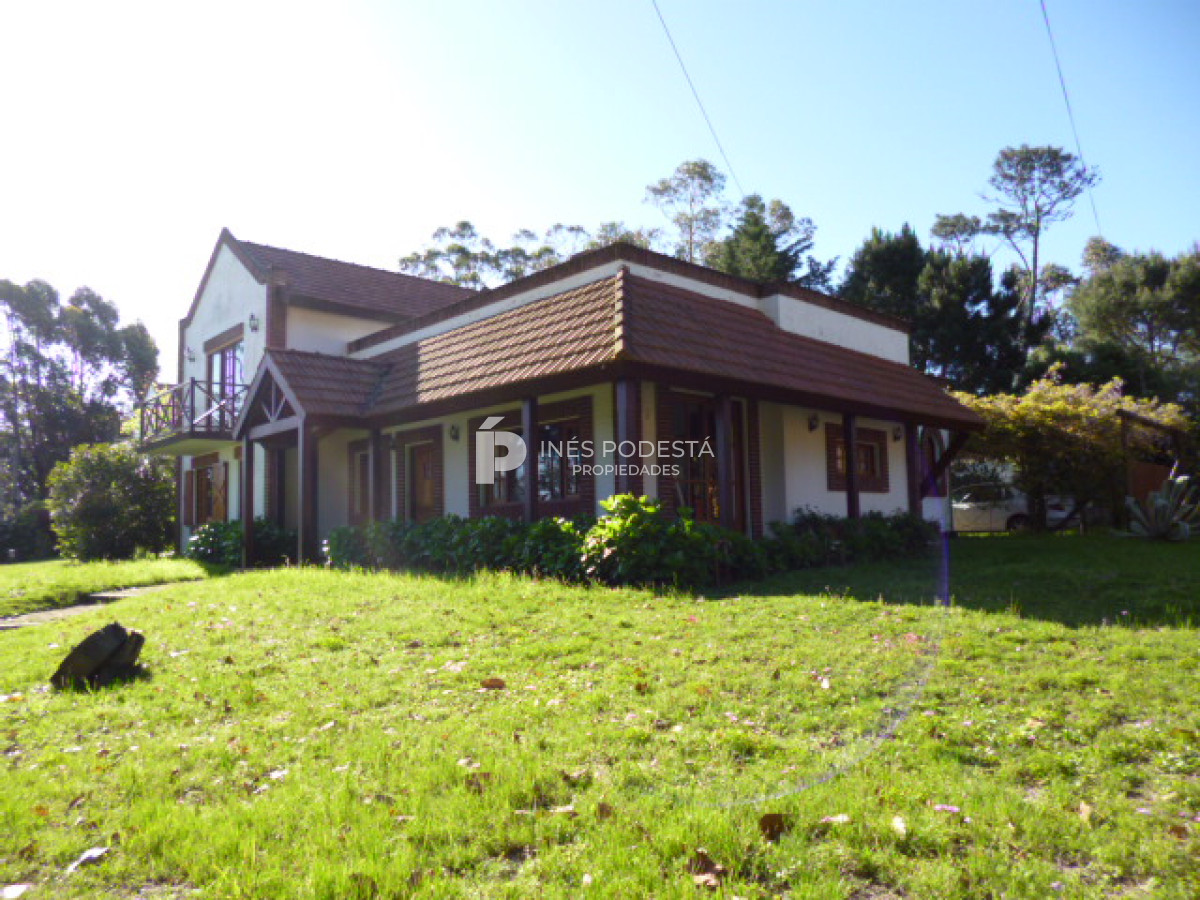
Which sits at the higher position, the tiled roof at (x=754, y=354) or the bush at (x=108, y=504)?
the tiled roof at (x=754, y=354)

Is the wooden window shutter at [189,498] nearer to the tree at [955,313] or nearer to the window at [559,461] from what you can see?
the window at [559,461]

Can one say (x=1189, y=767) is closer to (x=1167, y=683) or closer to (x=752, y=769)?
(x=1167, y=683)

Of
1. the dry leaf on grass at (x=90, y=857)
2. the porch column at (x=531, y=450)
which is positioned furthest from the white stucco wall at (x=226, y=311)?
the dry leaf on grass at (x=90, y=857)

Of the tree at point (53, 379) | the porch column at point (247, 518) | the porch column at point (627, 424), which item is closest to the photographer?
the porch column at point (627, 424)

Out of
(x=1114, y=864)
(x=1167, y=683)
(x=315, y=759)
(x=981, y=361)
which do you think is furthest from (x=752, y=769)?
(x=981, y=361)

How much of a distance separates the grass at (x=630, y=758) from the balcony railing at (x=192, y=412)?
12415 mm

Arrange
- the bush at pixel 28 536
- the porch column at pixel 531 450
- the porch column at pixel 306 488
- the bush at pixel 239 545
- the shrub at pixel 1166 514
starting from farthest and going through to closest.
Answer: the bush at pixel 28 536
the bush at pixel 239 545
the shrub at pixel 1166 514
the porch column at pixel 306 488
the porch column at pixel 531 450

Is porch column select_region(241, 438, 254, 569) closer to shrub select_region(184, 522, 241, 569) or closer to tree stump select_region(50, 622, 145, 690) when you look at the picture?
shrub select_region(184, 522, 241, 569)

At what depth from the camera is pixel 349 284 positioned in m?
21.1

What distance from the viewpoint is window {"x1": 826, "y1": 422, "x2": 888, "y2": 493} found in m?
15.8

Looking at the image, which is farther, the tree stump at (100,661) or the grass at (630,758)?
the tree stump at (100,661)

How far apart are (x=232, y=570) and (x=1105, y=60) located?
1517 cm

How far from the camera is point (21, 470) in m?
40.7

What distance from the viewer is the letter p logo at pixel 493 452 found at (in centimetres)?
1427
